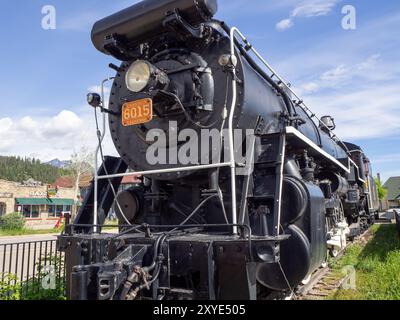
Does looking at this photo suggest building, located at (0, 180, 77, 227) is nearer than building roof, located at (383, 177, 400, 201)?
Yes

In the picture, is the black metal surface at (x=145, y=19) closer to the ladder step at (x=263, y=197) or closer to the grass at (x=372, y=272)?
the ladder step at (x=263, y=197)

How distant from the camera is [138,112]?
416 cm

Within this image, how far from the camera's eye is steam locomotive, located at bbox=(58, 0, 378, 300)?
3.35 m

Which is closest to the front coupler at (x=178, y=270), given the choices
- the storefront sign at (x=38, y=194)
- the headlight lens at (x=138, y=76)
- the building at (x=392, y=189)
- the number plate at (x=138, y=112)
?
the number plate at (x=138, y=112)

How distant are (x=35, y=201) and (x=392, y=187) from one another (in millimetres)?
72641

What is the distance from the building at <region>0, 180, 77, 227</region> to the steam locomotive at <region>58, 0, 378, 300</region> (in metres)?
35.1

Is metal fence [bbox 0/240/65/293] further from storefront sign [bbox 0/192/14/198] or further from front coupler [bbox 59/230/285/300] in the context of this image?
storefront sign [bbox 0/192/14/198]

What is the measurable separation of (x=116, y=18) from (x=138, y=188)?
2.32 metres

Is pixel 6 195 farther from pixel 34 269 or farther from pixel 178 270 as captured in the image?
pixel 178 270

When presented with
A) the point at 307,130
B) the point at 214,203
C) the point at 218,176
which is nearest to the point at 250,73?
the point at 218,176

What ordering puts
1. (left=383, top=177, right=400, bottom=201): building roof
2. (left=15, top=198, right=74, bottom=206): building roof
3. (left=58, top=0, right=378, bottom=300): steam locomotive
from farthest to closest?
(left=383, top=177, right=400, bottom=201): building roof
(left=15, top=198, right=74, bottom=206): building roof
(left=58, top=0, right=378, bottom=300): steam locomotive

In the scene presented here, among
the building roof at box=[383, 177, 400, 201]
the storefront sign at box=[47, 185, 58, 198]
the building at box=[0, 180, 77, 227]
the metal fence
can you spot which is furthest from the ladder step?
the building roof at box=[383, 177, 400, 201]

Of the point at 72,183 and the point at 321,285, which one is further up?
the point at 72,183

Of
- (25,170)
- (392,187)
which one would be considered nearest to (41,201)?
(25,170)
